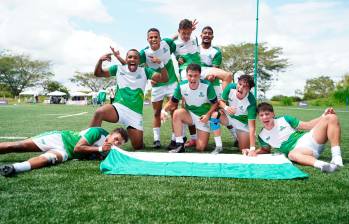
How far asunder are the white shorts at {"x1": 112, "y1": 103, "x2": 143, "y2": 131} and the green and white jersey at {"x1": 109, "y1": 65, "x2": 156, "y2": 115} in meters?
0.06

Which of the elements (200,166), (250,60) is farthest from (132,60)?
(250,60)

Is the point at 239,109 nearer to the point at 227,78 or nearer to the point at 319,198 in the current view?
the point at 227,78

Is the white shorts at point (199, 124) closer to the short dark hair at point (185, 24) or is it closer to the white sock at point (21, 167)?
the short dark hair at point (185, 24)

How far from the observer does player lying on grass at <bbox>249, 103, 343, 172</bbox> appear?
4.60 meters

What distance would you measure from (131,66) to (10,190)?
130 inches

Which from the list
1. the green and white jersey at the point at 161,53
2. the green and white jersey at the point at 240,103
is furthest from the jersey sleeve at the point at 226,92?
the green and white jersey at the point at 161,53

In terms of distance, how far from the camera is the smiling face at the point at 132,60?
6.06 meters

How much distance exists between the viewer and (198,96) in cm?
602

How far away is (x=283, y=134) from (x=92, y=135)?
2564 millimetres

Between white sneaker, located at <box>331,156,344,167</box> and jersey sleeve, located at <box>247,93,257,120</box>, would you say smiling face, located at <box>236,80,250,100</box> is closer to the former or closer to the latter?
jersey sleeve, located at <box>247,93,257,120</box>

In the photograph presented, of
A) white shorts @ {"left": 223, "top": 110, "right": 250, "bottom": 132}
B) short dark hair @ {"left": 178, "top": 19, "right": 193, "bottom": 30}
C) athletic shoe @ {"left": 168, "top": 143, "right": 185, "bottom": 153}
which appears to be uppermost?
short dark hair @ {"left": 178, "top": 19, "right": 193, "bottom": 30}

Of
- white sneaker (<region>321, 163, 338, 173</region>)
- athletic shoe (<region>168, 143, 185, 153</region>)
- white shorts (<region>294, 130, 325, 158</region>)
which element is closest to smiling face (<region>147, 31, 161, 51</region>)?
athletic shoe (<region>168, 143, 185, 153</region>)

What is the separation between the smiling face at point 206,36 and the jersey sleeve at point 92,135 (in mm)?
2777

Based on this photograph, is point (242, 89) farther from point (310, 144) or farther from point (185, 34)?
point (185, 34)
